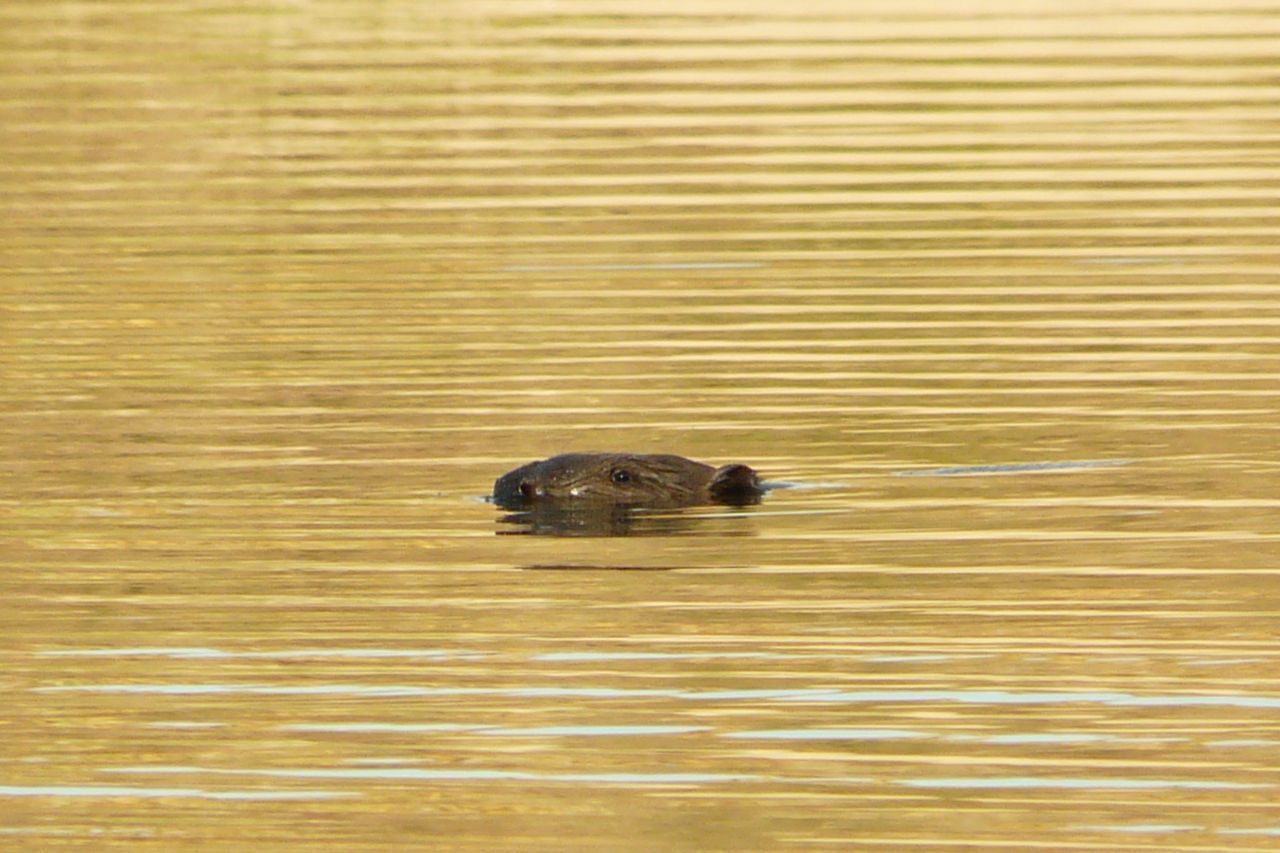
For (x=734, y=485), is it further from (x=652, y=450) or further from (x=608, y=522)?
(x=652, y=450)

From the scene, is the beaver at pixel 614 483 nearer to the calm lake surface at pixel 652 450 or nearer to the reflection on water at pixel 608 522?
the reflection on water at pixel 608 522

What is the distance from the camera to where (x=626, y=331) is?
64.1ft

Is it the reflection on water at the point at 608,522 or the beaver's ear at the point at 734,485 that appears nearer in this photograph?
the reflection on water at the point at 608,522

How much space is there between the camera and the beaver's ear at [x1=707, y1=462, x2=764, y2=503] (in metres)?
15.0

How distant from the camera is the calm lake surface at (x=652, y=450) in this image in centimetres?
1052

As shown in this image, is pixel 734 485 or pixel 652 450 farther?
pixel 652 450

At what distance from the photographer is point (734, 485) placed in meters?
15.0

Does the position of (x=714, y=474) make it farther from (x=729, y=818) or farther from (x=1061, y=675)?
(x=729, y=818)

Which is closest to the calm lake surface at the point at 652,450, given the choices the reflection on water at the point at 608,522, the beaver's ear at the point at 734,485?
the reflection on water at the point at 608,522

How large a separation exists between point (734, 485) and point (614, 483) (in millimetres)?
549

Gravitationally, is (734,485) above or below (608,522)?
above

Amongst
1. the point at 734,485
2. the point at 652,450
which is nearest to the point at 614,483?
the point at 734,485

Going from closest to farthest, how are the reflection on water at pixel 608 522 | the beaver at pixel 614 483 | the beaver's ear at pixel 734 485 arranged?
the reflection on water at pixel 608 522 → the beaver's ear at pixel 734 485 → the beaver at pixel 614 483

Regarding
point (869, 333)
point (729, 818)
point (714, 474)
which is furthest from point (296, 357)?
point (729, 818)
